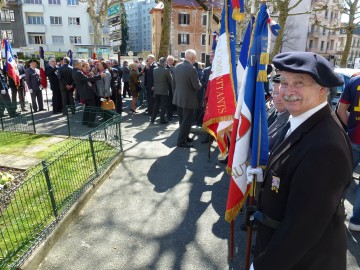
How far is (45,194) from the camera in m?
4.43

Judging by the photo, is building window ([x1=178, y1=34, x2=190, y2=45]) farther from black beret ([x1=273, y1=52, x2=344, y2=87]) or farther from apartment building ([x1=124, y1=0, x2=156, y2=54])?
black beret ([x1=273, y1=52, x2=344, y2=87])

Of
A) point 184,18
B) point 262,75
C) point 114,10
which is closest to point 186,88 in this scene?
point 262,75

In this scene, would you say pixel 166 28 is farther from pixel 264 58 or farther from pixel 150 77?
pixel 264 58

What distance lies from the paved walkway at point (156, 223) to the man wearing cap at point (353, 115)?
25 centimetres

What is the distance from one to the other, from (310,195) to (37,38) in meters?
57.8

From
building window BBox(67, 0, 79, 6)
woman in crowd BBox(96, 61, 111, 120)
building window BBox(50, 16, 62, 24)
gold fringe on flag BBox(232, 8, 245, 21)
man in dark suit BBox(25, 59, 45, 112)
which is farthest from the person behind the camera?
building window BBox(50, 16, 62, 24)

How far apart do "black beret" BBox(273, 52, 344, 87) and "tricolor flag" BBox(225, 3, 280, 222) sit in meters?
1.27

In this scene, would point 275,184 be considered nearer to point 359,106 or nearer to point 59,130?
point 359,106

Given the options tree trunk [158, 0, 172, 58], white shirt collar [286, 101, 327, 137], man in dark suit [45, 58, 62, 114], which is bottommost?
man in dark suit [45, 58, 62, 114]

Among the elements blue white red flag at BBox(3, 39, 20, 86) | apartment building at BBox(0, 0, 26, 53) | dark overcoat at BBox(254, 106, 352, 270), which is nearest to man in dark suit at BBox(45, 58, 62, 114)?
blue white red flag at BBox(3, 39, 20, 86)

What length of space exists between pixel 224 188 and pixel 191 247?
1.77 meters

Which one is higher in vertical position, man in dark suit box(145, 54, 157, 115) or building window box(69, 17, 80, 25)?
building window box(69, 17, 80, 25)

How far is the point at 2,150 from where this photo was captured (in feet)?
22.5

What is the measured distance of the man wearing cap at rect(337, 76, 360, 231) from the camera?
3.79m
